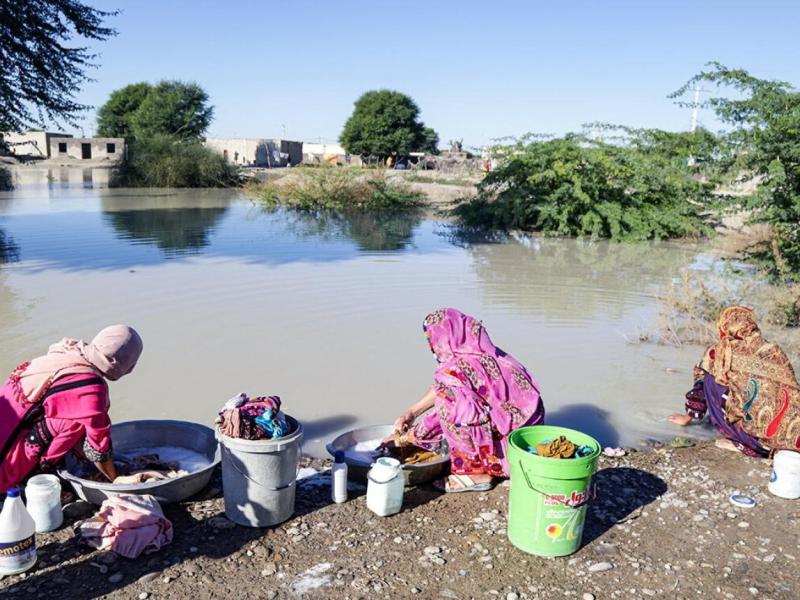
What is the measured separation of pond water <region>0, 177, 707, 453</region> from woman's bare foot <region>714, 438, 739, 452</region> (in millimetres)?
459

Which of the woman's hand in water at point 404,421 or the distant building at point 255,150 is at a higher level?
the distant building at point 255,150

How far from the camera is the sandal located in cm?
387

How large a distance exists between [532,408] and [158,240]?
38.0 feet

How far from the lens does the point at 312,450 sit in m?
4.69

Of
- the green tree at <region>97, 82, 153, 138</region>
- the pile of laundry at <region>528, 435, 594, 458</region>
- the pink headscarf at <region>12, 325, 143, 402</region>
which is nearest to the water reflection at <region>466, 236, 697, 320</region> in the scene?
the pile of laundry at <region>528, 435, 594, 458</region>

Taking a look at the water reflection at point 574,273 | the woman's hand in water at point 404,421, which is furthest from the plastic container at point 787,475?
the water reflection at point 574,273

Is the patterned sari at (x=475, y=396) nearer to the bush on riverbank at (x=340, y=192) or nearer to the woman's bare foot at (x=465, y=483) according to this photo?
the woman's bare foot at (x=465, y=483)

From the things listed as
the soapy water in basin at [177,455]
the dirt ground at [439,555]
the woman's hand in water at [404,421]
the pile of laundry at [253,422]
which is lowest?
the dirt ground at [439,555]

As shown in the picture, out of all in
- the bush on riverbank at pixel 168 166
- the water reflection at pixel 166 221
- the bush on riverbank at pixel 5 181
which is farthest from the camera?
the bush on riverbank at pixel 168 166

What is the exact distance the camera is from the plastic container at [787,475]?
12.6 ft

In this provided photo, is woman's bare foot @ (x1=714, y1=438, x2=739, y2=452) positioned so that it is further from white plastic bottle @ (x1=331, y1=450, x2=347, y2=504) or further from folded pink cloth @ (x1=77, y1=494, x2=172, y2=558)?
folded pink cloth @ (x1=77, y1=494, x2=172, y2=558)

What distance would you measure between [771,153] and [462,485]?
673cm

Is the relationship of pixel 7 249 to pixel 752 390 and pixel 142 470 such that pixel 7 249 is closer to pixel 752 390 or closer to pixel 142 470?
pixel 142 470

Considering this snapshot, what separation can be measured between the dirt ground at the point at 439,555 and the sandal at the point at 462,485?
4cm
